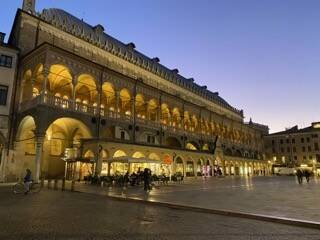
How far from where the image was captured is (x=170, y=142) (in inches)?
1667

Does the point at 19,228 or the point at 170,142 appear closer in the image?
the point at 19,228

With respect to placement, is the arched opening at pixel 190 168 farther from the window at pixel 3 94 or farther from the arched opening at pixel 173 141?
the window at pixel 3 94

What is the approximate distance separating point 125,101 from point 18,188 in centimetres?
2149

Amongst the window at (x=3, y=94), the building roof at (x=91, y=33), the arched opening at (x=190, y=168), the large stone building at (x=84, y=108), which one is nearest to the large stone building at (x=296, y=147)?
the arched opening at (x=190, y=168)

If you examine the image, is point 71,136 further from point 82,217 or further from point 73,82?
point 82,217

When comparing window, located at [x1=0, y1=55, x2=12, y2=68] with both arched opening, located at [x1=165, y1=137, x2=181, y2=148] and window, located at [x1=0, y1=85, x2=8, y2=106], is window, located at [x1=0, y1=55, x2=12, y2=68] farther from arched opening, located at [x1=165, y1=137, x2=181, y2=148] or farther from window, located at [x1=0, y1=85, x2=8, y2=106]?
arched opening, located at [x1=165, y1=137, x2=181, y2=148]

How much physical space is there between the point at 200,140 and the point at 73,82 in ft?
84.7

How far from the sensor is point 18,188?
1747 centimetres

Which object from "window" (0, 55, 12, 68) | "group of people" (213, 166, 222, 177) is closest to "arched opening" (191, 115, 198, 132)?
"group of people" (213, 166, 222, 177)

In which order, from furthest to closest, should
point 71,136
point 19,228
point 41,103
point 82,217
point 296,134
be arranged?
point 296,134 < point 71,136 < point 41,103 < point 82,217 < point 19,228

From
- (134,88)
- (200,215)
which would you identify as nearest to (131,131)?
(134,88)

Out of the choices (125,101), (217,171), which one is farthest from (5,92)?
(217,171)

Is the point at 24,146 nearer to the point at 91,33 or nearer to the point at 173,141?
the point at 91,33

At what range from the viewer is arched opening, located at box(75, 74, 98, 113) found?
2806 centimetres
